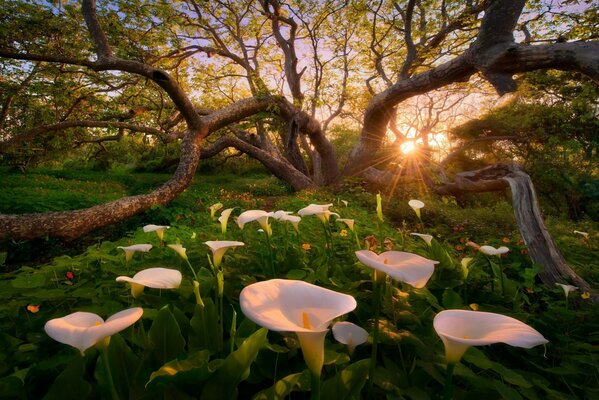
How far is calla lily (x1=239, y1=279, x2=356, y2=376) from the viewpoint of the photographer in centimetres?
67

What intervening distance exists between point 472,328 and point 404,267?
22cm

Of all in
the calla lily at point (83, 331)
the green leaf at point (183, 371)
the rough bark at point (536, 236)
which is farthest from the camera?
the rough bark at point (536, 236)

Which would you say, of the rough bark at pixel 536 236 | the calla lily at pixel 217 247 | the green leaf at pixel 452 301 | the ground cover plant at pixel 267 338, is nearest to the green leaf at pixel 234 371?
the ground cover plant at pixel 267 338

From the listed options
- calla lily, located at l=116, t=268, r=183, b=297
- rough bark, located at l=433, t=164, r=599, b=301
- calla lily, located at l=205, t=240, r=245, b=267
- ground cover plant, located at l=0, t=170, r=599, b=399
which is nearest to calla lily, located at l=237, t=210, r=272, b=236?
ground cover plant, located at l=0, t=170, r=599, b=399

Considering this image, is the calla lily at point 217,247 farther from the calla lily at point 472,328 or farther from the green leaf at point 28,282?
the green leaf at point 28,282

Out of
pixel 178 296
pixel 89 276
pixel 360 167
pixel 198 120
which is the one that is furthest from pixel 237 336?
pixel 360 167

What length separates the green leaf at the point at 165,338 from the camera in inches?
39.4

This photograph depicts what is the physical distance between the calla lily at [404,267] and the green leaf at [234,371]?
36 cm

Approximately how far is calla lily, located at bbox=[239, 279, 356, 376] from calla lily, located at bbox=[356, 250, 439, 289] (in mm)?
114

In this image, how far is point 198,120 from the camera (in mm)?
8094

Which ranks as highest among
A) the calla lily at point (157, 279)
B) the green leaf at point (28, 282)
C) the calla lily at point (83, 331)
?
the calla lily at point (157, 279)

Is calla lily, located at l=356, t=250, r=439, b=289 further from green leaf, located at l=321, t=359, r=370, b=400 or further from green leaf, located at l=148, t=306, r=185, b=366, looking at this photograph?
green leaf, located at l=148, t=306, r=185, b=366

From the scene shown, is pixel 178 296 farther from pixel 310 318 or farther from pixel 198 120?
pixel 198 120

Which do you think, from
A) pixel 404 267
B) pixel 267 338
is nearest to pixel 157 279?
pixel 267 338
